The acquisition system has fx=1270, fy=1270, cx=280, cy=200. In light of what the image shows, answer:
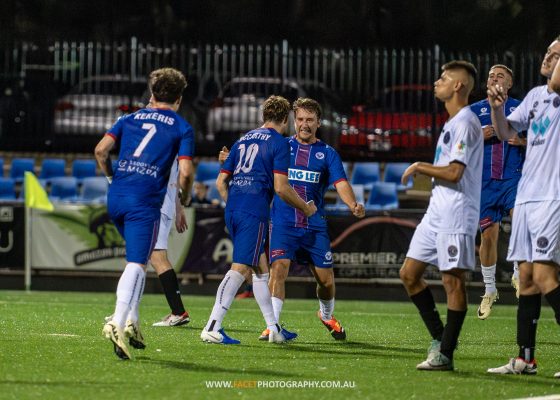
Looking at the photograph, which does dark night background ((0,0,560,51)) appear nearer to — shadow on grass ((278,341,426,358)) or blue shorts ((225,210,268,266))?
shadow on grass ((278,341,426,358))

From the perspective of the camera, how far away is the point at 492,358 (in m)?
10.3

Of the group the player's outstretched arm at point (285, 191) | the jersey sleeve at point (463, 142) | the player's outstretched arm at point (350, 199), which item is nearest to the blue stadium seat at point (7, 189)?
the player's outstretched arm at point (350, 199)

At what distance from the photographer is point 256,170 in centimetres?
1096

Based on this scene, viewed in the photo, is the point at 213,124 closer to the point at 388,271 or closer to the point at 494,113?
the point at 388,271

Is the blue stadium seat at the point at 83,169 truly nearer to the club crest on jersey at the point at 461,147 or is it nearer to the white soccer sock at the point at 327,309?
the white soccer sock at the point at 327,309

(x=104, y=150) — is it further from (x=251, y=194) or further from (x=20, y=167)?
(x=20, y=167)

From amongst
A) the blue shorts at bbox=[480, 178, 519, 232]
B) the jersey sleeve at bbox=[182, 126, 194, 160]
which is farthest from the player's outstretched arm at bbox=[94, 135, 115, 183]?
the blue shorts at bbox=[480, 178, 519, 232]

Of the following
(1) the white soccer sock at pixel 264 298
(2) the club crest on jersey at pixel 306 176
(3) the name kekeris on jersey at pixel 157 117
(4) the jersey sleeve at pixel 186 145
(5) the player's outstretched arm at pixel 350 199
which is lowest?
(1) the white soccer sock at pixel 264 298

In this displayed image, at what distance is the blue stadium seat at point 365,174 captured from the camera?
976 inches

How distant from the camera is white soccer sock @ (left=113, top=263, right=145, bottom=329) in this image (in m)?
9.26

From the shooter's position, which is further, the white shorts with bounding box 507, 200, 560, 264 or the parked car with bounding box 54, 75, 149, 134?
the parked car with bounding box 54, 75, 149, 134

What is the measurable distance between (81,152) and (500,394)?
21.0m

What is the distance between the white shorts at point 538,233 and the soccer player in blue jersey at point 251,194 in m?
2.42

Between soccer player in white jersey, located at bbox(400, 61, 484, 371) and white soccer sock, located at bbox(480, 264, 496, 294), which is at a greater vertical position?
soccer player in white jersey, located at bbox(400, 61, 484, 371)
